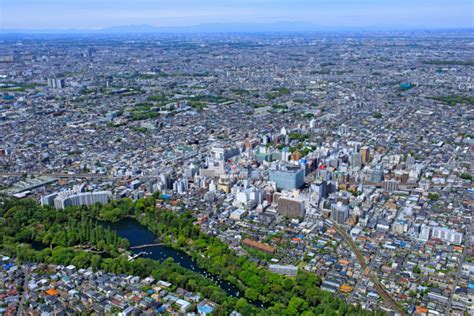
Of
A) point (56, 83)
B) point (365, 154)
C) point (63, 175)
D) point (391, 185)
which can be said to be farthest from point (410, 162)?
point (56, 83)

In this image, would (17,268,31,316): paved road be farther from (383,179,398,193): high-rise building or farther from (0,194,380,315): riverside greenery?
(383,179,398,193): high-rise building

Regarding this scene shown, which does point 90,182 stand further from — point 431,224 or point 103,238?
point 431,224

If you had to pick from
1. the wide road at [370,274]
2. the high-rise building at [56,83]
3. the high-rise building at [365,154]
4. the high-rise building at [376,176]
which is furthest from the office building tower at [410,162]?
the high-rise building at [56,83]

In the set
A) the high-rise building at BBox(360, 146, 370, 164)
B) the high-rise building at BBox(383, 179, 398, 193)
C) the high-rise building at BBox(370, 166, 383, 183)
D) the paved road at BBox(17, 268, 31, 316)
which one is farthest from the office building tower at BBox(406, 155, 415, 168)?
the paved road at BBox(17, 268, 31, 316)

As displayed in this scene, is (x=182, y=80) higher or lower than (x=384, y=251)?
higher

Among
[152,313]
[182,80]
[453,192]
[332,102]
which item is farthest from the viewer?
[182,80]

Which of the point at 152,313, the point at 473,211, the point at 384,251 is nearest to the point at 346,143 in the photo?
the point at 473,211

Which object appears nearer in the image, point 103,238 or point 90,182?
point 103,238

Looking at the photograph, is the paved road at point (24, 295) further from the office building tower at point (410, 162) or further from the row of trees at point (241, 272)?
the office building tower at point (410, 162)
